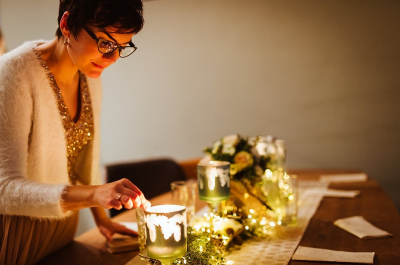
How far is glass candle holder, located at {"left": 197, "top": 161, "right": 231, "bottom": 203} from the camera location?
137 centimetres

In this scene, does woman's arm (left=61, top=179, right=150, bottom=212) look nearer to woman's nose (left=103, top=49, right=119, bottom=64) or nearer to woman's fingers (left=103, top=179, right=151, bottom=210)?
woman's fingers (left=103, top=179, right=151, bottom=210)

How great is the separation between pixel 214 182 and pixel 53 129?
0.55 meters

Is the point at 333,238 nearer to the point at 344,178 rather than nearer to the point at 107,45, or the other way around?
the point at 107,45

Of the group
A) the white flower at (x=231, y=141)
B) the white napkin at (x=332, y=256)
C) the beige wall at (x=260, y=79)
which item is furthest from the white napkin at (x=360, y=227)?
the beige wall at (x=260, y=79)

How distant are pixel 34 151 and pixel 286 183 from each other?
947 millimetres

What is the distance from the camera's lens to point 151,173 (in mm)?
2861

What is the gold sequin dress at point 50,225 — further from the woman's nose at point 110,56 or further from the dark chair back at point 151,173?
the dark chair back at point 151,173

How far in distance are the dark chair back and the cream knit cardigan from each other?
1.26 meters

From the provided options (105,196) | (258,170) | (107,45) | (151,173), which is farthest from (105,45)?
(151,173)

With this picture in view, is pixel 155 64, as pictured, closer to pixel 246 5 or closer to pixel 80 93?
pixel 246 5

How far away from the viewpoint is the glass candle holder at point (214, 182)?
4.48 feet

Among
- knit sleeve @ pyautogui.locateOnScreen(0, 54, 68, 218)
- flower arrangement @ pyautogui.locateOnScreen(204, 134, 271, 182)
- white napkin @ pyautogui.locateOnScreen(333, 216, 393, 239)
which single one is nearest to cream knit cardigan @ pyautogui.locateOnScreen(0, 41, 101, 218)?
knit sleeve @ pyautogui.locateOnScreen(0, 54, 68, 218)

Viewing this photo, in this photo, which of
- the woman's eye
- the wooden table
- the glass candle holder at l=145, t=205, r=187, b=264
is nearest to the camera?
the glass candle holder at l=145, t=205, r=187, b=264

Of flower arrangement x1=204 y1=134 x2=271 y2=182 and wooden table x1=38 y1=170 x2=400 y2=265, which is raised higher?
flower arrangement x1=204 y1=134 x2=271 y2=182
